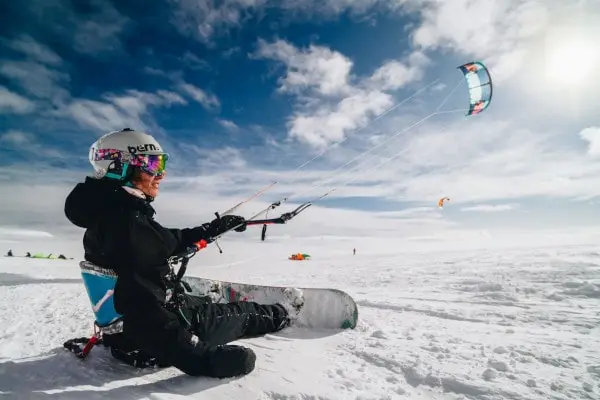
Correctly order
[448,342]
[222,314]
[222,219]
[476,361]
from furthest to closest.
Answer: [222,219] < [448,342] < [222,314] < [476,361]

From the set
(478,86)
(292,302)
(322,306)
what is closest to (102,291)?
(292,302)

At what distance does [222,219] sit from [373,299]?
160 inches

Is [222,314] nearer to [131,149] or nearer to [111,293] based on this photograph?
[111,293]

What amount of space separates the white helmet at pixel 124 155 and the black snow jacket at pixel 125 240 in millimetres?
318

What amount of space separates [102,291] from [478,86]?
9.17 m

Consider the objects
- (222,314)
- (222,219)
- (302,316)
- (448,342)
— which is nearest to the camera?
(222,314)

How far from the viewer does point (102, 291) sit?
2.75 metres

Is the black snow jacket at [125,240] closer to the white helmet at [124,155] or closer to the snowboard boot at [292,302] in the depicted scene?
the white helmet at [124,155]

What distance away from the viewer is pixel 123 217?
2.47m

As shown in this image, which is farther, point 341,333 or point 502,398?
point 341,333

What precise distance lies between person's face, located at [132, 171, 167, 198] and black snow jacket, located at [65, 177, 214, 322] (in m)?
0.42

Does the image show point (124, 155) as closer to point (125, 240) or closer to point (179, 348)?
point (125, 240)

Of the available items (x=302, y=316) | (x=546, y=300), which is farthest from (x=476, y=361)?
(x=546, y=300)

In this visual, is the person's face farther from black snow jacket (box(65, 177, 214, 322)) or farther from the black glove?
the black glove
